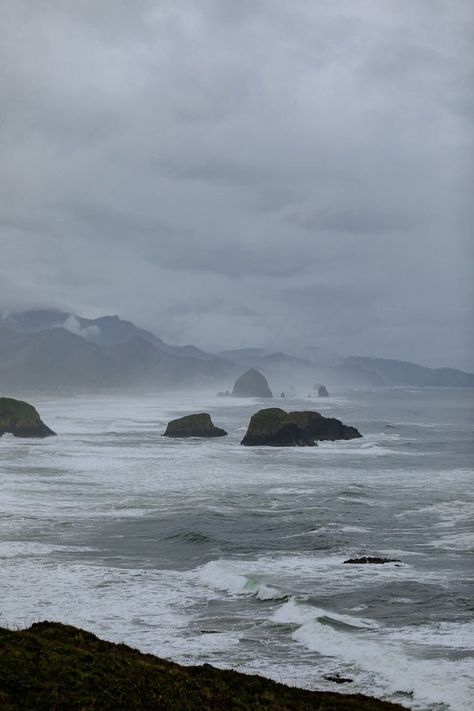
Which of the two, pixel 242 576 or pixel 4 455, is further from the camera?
pixel 4 455

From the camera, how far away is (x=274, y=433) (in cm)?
8056

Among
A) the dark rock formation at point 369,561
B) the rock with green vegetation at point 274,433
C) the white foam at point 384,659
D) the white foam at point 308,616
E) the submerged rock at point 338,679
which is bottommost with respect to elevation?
the submerged rock at point 338,679

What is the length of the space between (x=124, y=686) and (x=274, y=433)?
213 feet

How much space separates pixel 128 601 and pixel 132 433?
72187 mm

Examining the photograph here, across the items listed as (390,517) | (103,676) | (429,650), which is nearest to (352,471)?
(390,517)

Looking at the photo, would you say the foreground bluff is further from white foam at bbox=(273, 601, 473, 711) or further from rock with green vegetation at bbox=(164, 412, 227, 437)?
white foam at bbox=(273, 601, 473, 711)

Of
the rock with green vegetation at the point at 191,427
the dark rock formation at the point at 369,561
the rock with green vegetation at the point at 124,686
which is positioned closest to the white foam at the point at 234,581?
the dark rock formation at the point at 369,561

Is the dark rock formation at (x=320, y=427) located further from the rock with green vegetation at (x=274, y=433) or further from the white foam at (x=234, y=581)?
the white foam at (x=234, y=581)

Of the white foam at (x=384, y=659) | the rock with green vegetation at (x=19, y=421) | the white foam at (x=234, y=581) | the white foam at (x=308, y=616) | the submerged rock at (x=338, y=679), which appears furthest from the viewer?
the rock with green vegetation at (x=19, y=421)

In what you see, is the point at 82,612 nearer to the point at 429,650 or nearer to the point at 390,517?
the point at 429,650

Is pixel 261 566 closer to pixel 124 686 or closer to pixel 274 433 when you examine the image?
pixel 124 686

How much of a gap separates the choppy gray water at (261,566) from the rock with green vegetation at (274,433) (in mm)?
16822

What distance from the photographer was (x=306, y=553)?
3189cm

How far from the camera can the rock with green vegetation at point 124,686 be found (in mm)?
15062
